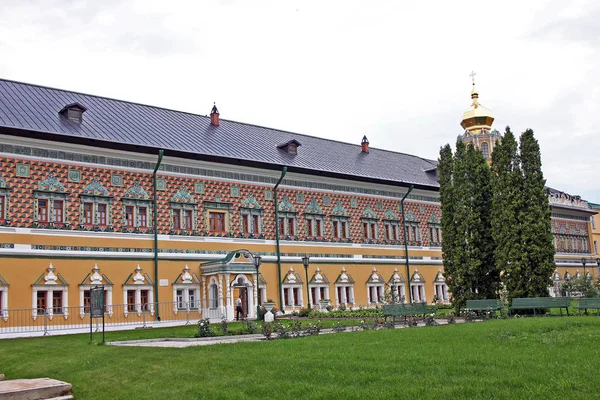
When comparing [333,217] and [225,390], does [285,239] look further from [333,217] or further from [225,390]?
[225,390]

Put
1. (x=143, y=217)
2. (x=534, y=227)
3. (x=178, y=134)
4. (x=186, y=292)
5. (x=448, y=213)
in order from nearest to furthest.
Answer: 1. (x=534, y=227)
2. (x=448, y=213)
3. (x=143, y=217)
4. (x=186, y=292)
5. (x=178, y=134)

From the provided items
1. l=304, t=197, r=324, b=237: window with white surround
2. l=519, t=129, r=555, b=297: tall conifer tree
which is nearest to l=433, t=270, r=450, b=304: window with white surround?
l=304, t=197, r=324, b=237: window with white surround

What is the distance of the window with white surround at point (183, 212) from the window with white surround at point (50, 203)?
4797 millimetres

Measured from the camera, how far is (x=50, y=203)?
24250 millimetres

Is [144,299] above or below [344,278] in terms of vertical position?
below

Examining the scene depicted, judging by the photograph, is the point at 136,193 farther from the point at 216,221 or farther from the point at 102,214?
the point at 216,221

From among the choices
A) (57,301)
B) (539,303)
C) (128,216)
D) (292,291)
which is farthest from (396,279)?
(57,301)

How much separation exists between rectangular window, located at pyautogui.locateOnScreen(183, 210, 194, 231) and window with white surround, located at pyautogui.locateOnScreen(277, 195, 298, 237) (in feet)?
16.6

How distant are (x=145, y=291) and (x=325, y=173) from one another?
1193 cm

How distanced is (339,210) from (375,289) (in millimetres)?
5058

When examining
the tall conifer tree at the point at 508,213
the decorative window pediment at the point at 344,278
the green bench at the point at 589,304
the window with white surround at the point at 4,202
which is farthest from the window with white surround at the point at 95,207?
the green bench at the point at 589,304

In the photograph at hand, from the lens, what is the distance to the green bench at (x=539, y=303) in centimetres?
2141

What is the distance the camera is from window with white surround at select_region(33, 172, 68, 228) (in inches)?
943

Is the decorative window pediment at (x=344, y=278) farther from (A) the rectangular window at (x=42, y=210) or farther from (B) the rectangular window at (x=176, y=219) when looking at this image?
(A) the rectangular window at (x=42, y=210)
